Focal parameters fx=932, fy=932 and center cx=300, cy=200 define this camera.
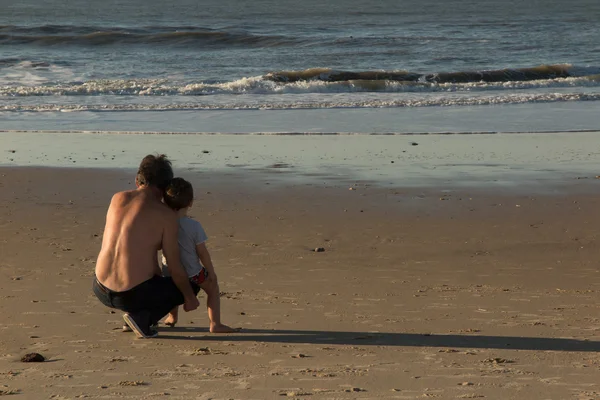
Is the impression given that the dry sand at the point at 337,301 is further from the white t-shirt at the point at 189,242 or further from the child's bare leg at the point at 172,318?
the white t-shirt at the point at 189,242

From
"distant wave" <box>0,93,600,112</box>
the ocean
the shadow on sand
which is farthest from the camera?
"distant wave" <box>0,93,600,112</box>

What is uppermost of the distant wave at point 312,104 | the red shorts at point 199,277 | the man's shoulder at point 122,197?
the man's shoulder at point 122,197

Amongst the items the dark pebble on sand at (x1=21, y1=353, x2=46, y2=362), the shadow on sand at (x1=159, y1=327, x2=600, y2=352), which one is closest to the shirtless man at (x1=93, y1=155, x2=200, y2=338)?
the shadow on sand at (x1=159, y1=327, x2=600, y2=352)

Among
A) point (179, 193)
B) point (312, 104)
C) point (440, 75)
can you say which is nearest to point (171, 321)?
point (179, 193)

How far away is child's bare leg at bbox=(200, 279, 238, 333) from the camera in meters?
4.51

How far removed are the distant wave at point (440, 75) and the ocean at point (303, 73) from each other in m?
0.05

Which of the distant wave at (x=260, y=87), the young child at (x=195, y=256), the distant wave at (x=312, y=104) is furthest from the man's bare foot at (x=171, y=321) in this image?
the distant wave at (x=260, y=87)

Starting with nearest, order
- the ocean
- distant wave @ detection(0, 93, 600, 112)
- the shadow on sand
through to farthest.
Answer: the shadow on sand < the ocean < distant wave @ detection(0, 93, 600, 112)

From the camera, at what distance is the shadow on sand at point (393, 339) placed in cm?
427

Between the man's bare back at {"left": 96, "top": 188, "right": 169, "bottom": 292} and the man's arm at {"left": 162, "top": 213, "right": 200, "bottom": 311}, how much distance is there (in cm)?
2

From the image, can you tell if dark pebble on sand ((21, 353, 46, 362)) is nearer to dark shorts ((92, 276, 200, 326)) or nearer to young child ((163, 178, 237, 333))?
dark shorts ((92, 276, 200, 326))

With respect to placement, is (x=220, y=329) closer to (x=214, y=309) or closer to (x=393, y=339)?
(x=214, y=309)

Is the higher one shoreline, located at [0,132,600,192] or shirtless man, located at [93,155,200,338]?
shirtless man, located at [93,155,200,338]

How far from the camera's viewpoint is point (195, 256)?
462 centimetres
